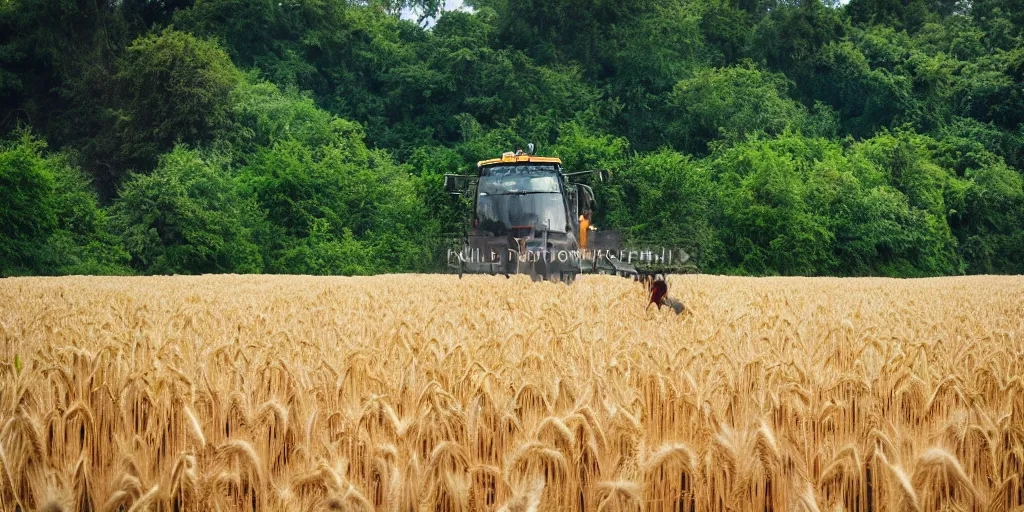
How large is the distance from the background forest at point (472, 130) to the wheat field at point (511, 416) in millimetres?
26714

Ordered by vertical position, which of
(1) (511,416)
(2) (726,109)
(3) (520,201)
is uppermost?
(2) (726,109)

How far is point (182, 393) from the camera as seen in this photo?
4129 millimetres

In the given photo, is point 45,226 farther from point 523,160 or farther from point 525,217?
point 525,217

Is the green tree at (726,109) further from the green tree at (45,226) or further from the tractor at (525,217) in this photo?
the green tree at (45,226)

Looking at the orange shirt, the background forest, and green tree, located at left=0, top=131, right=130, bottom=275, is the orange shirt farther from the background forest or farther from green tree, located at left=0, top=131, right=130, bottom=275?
green tree, located at left=0, top=131, right=130, bottom=275

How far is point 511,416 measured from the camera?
127 inches

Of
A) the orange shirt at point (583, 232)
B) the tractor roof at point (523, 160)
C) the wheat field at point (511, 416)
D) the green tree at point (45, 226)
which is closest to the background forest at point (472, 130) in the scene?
the green tree at point (45, 226)

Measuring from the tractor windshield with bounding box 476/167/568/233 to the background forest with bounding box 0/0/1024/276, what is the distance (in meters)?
12.6

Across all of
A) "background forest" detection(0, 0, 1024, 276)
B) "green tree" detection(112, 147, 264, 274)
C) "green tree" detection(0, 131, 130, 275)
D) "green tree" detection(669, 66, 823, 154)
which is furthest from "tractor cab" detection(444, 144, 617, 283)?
"green tree" detection(669, 66, 823, 154)

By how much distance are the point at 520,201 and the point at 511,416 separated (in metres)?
16.9

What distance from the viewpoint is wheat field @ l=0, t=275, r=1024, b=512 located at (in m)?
2.59

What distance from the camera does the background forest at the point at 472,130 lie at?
35.4m

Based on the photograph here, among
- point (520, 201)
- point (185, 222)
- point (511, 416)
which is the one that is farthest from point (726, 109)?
point (511, 416)

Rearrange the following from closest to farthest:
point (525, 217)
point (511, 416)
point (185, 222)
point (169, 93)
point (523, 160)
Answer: point (511, 416) → point (525, 217) → point (523, 160) → point (185, 222) → point (169, 93)
